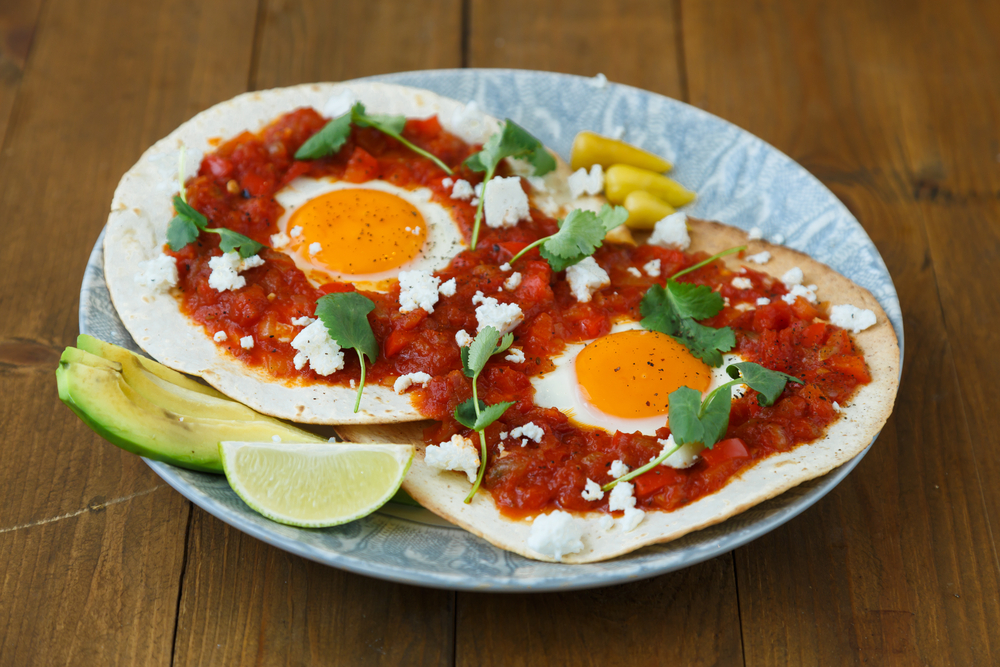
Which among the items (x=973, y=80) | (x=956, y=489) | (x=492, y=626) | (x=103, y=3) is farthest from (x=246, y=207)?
(x=973, y=80)

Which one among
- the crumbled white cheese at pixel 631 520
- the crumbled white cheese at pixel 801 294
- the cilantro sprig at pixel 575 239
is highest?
the cilantro sprig at pixel 575 239

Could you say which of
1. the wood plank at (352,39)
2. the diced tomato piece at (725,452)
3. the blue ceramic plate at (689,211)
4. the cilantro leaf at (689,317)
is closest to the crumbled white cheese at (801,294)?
the blue ceramic plate at (689,211)

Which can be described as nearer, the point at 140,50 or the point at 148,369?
Answer: the point at 148,369

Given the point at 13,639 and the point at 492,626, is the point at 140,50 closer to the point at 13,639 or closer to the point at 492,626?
the point at 13,639

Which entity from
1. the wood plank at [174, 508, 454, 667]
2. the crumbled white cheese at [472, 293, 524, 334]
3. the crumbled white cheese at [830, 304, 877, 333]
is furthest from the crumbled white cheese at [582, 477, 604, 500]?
the crumbled white cheese at [830, 304, 877, 333]

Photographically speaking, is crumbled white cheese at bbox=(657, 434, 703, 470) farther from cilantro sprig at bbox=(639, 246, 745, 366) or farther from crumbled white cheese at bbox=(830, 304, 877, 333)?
crumbled white cheese at bbox=(830, 304, 877, 333)

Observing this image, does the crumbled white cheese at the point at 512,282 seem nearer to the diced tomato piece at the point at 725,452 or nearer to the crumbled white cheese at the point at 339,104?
the diced tomato piece at the point at 725,452

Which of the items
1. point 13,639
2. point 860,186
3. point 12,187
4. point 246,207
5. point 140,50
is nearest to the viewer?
point 13,639
